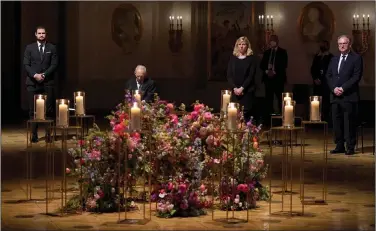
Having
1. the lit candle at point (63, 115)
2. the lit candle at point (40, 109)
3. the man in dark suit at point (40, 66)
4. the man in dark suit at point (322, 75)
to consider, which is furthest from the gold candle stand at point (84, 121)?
the man in dark suit at point (322, 75)

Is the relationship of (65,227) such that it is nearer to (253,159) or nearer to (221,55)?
(253,159)

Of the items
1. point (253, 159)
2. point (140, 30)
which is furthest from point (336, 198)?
point (140, 30)

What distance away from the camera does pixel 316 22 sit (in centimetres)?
1886

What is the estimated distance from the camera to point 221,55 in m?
19.6

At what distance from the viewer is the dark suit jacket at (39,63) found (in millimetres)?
13852

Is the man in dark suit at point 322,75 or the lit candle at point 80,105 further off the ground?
the man in dark suit at point 322,75

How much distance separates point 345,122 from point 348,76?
0.60 m

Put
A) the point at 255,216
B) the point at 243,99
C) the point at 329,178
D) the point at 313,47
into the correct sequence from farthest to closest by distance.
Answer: the point at 313,47 → the point at 243,99 → the point at 329,178 → the point at 255,216

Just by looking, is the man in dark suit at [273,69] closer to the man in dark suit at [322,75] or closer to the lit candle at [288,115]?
the man in dark suit at [322,75]

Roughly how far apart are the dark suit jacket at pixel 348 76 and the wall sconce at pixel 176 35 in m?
7.32

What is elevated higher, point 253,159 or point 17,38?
point 17,38

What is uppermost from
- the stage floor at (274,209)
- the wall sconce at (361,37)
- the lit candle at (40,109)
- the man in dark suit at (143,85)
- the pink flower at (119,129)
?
the wall sconce at (361,37)

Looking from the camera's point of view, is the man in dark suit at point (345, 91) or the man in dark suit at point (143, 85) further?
the man in dark suit at point (345, 91)

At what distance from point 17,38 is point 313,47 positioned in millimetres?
5683
